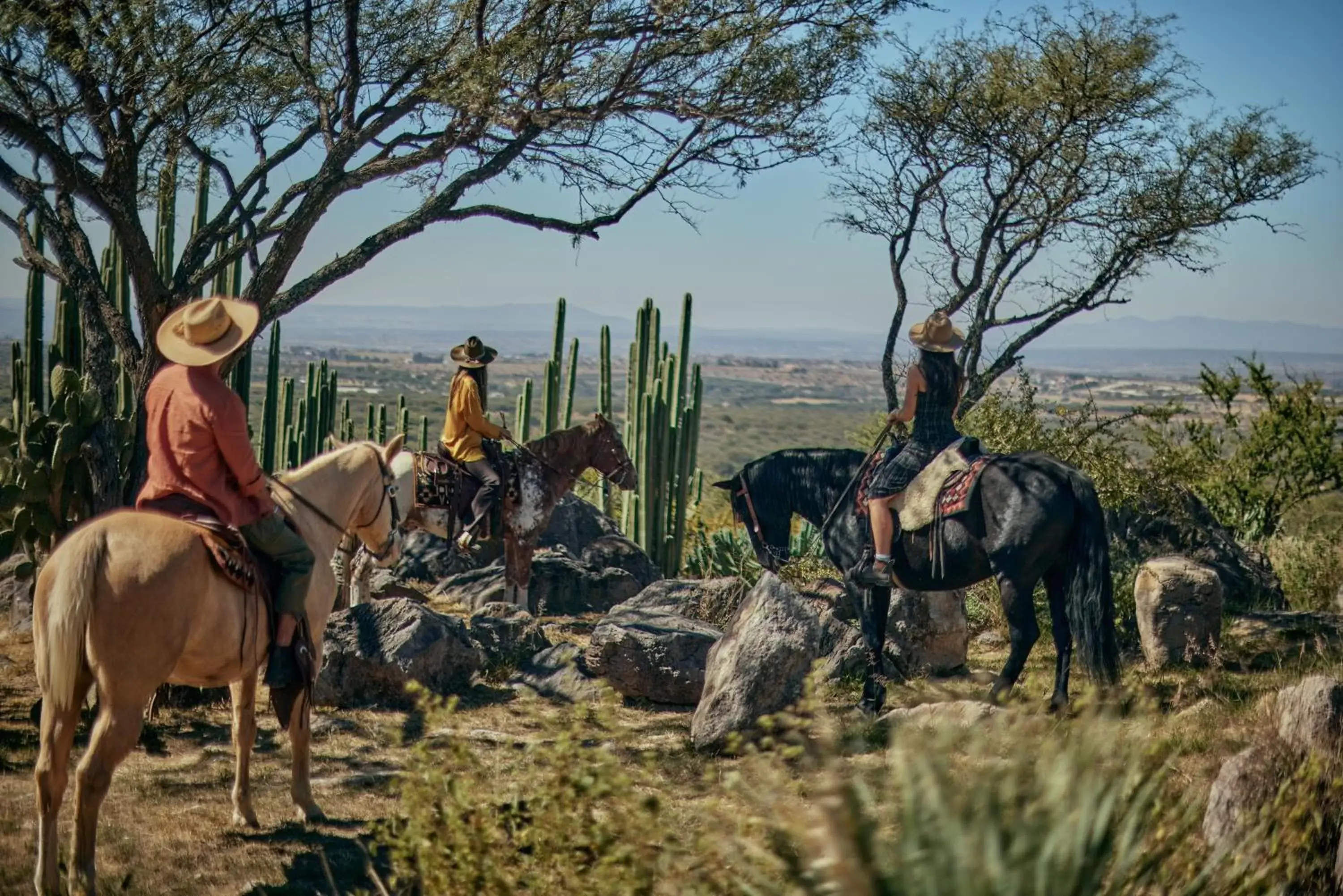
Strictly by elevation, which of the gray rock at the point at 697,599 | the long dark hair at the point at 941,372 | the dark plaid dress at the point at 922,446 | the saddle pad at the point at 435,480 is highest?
the long dark hair at the point at 941,372

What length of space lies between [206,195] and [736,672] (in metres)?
7.44

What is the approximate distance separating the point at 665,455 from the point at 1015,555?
729cm

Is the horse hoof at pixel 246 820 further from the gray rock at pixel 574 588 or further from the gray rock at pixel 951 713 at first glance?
the gray rock at pixel 574 588

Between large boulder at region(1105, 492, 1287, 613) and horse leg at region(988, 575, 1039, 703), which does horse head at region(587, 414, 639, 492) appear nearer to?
large boulder at region(1105, 492, 1287, 613)

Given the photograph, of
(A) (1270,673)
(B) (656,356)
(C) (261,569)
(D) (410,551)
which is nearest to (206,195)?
(D) (410,551)

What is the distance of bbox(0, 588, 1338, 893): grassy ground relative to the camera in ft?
20.1

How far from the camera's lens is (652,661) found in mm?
9547

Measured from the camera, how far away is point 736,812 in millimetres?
4621

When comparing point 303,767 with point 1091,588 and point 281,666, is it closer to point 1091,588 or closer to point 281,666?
point 281,666

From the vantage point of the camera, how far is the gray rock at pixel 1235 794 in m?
5.68

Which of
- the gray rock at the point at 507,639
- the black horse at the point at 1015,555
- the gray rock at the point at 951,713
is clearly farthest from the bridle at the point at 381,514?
the black horse at the point at 1015,555

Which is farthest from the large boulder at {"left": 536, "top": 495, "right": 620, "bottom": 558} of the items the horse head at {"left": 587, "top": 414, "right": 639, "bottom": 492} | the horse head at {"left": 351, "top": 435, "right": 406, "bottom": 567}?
the horse head at {"left": 351, "top": 435, "right": 406, "bottom": 567}

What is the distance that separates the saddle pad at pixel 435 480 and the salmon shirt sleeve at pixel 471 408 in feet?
1.58

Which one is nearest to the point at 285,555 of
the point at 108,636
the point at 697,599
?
the point at 108,636
